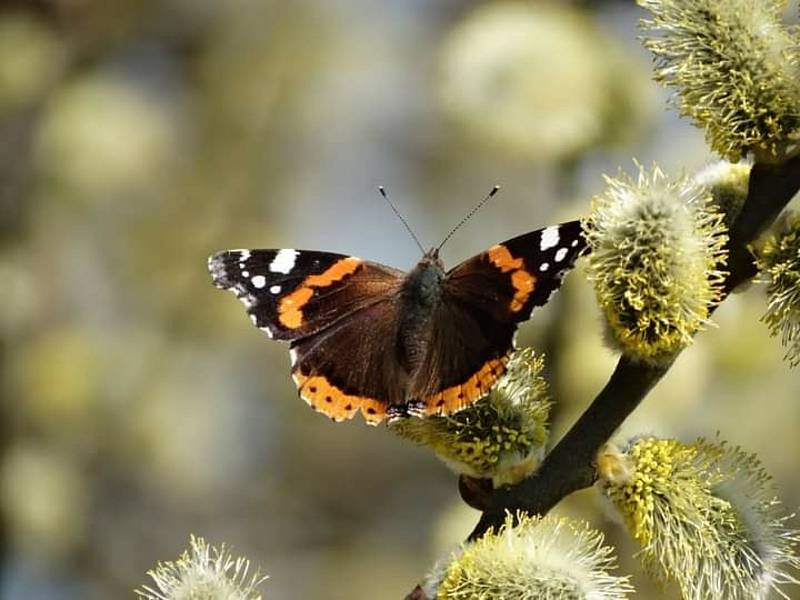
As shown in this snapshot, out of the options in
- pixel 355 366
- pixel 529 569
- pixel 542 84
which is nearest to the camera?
pixel 529 569

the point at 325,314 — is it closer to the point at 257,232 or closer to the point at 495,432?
the point at 495,432

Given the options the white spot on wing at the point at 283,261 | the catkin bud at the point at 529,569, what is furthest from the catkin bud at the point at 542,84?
the catkin bud at the point at 529,569

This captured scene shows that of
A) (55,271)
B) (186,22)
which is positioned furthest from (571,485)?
(186,22)

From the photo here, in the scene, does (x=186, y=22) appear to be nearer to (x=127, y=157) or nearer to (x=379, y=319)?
(x=127, y=157)

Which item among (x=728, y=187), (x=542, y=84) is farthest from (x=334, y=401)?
(x=542, y=84)

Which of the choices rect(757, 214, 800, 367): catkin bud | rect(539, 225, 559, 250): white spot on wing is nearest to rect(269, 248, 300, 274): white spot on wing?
rect(539, 225, 559, 250): white spot on wing

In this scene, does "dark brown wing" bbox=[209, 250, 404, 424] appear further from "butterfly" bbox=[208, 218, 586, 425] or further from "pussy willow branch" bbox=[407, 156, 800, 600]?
"pussy willow branch" bbox=[407, 156, 800, 600]
